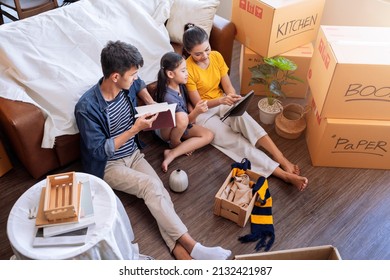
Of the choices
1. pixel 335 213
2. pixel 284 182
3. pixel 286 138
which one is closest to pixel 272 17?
pixel 286 138

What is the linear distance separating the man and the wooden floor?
12 cm

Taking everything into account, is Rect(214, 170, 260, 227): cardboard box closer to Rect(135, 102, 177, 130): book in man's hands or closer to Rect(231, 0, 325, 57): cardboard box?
Rect(135, 102, 177, 130): book in man's hands

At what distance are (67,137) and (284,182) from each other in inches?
49.2

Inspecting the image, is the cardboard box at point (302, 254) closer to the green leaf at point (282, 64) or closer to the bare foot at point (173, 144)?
the bare foot at point (173, 144)

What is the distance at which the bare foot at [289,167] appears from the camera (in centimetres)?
221

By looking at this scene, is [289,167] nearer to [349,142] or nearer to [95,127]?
[349,142]

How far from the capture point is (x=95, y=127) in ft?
6.03

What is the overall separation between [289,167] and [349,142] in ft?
1.20

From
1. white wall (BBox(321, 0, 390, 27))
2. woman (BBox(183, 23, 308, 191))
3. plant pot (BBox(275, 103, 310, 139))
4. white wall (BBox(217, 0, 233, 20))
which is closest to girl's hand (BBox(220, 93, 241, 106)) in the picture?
woman (BBox(183, 23, 308, 191))

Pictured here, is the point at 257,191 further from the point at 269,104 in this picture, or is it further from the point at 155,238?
the point at 269,104

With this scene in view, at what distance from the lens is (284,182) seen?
2.19 m

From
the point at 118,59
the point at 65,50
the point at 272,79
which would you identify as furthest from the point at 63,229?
the point at 272,79

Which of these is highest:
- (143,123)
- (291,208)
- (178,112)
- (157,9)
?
(157,9)

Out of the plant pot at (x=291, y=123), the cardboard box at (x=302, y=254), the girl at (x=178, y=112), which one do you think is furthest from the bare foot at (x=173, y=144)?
the cardboard box at (x=302, y=254)
